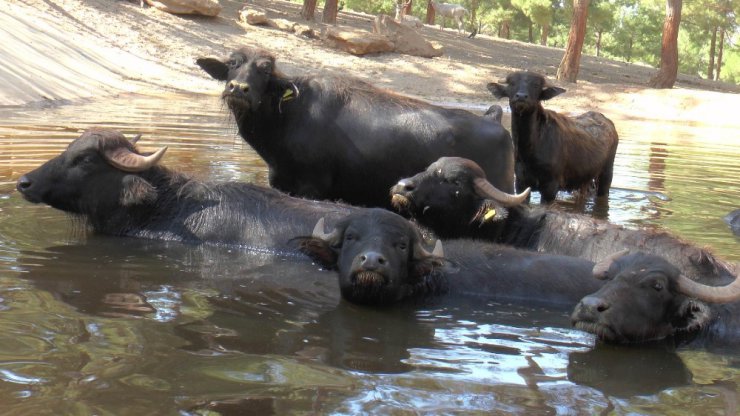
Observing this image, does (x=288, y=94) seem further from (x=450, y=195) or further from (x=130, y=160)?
(x=450, y=195)

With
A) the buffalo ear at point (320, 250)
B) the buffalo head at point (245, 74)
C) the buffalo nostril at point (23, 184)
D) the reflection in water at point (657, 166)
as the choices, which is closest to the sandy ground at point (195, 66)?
the reflection in water at point (657, 166)

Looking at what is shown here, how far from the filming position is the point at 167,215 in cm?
896

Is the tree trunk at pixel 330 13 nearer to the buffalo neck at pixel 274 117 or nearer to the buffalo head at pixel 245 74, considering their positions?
the buffalo head at pixel 245 74

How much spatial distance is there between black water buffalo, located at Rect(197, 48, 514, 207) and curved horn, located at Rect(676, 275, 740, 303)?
4377 mm

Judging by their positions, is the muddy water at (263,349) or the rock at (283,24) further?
the rock at (283,24)

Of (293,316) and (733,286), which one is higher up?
(733,286)

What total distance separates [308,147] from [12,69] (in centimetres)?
1358

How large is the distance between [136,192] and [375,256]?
3316 mm

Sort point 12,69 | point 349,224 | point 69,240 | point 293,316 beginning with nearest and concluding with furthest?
1. point 293,316
2. point 349,224
3. point 69,240
4. point 12,69

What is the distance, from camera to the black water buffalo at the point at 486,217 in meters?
8.52

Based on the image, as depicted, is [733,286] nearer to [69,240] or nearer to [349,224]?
[349,224]

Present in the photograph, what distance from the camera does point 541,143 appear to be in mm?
12570

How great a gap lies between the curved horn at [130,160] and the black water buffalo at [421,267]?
2.43 metres

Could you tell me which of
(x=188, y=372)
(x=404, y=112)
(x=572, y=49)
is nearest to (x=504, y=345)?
(x=188, y=372)
